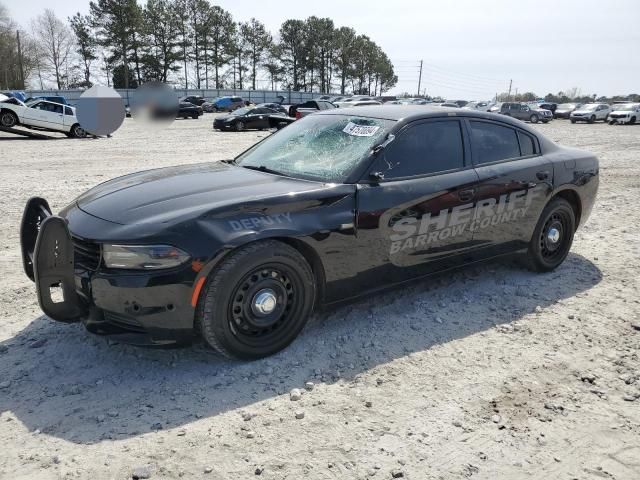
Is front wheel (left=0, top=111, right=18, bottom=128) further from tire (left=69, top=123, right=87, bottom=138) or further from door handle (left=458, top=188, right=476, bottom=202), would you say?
door handle (left=458, top=188, right=476, bottom=202)

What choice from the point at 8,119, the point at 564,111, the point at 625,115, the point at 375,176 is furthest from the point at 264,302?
the point at 564,111

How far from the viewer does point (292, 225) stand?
329 centimetres

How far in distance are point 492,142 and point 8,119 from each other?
69.0ft

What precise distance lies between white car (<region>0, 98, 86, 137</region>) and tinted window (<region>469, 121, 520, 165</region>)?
19.6 meters

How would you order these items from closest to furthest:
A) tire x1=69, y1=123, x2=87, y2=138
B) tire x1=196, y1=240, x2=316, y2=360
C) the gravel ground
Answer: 1. the gravel ground
2. tire x1=196, y1=240, x2=316, y2=360
3. tire x1=69, y1=123, x2=87, y2=138

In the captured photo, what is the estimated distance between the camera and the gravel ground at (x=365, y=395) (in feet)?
8.17

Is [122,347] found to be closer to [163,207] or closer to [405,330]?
[163,207]

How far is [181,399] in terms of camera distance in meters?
2.96

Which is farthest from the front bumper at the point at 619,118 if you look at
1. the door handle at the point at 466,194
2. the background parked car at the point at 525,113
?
the door handle at the point at 466,194

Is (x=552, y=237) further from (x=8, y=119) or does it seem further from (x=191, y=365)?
(x=8, y=119)

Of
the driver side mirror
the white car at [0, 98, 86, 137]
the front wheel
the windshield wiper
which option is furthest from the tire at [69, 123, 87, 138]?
the driver side mirror

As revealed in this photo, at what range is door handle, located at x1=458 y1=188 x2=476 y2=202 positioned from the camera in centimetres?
411

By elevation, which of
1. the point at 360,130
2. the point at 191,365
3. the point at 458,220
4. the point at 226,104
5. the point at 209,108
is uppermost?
the point at 360,130

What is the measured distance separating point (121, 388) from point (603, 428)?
104 inches
